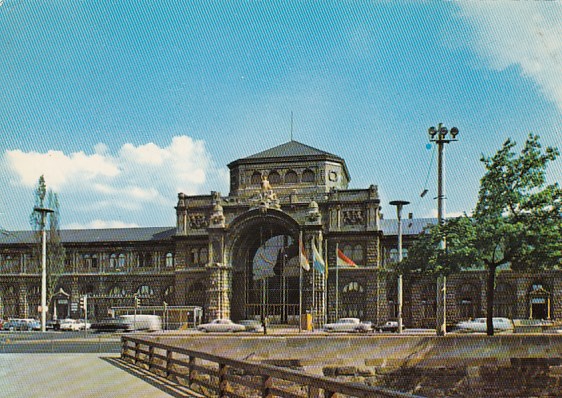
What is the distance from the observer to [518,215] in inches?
1128

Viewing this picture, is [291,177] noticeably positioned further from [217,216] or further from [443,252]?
[443,252]

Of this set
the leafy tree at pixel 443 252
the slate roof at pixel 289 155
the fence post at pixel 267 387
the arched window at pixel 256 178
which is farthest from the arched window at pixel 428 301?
the fence post at pixel 267 387

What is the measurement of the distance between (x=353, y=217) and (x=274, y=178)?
8.67m

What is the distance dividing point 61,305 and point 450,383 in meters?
57.0

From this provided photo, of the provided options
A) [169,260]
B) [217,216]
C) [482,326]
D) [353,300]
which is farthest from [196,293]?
[482,326]

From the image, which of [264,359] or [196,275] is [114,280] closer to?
[196,275]

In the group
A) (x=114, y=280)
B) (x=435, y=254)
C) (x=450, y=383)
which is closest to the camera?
(x=450, y=383)

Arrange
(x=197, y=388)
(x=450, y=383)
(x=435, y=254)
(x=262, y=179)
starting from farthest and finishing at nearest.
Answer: (x=262, y=179) < (x=435, y=254) < (x=450, y=383) < (x=197, y=388)

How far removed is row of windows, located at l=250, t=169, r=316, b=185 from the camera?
66812 mm

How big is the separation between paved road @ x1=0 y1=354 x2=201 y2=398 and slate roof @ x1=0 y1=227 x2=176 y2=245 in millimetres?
49465

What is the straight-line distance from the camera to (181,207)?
68.2 meters

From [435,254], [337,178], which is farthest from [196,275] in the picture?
[435,254]

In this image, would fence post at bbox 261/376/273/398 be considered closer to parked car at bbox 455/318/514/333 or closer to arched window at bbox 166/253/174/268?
parked car at bbox 455/318/514/333

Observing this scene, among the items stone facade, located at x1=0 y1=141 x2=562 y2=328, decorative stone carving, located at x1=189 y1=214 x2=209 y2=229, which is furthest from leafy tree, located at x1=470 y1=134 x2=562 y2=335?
decorative stone carving, located at x1=189 y1=214 x2=209 y2=229
